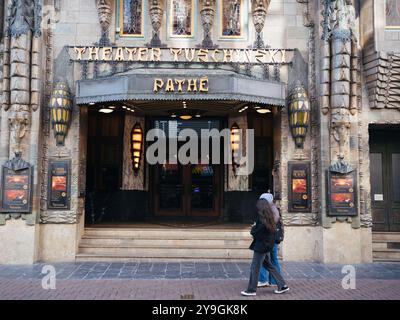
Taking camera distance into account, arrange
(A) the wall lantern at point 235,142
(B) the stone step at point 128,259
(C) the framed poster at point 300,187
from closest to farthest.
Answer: (B) the stone step at point 128,259, (C) the framed poster at point 300,187, (A) the wall lantern at point 235,142

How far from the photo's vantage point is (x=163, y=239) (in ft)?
40.0

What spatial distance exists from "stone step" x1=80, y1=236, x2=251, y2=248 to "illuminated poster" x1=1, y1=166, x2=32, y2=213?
191 cm

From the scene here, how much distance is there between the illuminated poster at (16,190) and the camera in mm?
11180

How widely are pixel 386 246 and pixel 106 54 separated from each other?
9.41 m

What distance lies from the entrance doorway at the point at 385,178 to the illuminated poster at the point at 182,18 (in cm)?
623

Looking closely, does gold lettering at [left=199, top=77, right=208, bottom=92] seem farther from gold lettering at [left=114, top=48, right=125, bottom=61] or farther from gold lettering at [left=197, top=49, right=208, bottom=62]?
gold lettering at [left=114, top=48, right=125, bottom=61]

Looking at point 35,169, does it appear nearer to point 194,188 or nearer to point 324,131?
point 194,188

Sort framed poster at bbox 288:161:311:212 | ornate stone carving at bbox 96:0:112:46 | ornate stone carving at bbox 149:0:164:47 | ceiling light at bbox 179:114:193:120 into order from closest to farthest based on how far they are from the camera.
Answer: framed poster at bbox 288:161:311:212 < ornate stone carving at bbox 96:0:112:46 < ornate stone carving at bbox 149:0:164:47 < ceiling light at bbox 179:114:193:120

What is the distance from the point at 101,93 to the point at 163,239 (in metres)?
4.27

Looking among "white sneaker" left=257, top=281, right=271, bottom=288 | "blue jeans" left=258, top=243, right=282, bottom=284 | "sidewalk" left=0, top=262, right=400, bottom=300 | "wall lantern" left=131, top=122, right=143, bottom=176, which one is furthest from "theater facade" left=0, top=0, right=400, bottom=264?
"white sneaker" left=257, top=281, right=271, bottom=288

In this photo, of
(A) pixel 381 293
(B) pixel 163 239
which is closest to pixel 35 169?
(B) pixel 163 239

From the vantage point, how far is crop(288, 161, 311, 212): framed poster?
11.8 metres

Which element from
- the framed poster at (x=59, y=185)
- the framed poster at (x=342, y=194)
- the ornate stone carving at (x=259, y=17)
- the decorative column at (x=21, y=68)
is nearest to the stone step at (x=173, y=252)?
the framed poster at (x=59, y=185)

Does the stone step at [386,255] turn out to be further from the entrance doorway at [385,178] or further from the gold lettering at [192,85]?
the gold lettering at [192,85]
